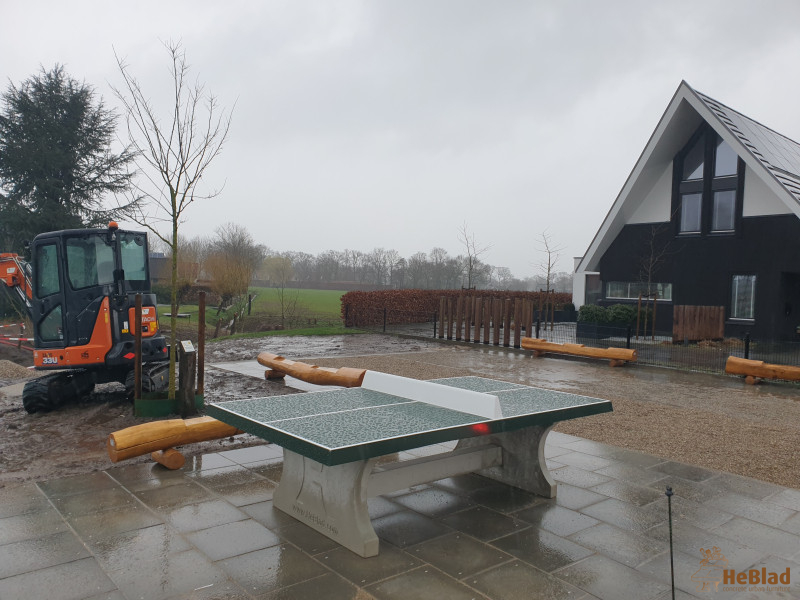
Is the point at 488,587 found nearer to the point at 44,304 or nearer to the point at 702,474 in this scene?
the point at 702,474

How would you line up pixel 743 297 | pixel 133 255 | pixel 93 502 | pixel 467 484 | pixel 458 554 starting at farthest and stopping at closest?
1. pixel 743 297
2. pixel 133 255
3. pixel 467 484
4. pixel 93 502
5. pixel 458 554

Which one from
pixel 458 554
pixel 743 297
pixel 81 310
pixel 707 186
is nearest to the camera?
pixel 458 554

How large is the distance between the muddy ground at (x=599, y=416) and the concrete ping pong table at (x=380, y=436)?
2.25 m

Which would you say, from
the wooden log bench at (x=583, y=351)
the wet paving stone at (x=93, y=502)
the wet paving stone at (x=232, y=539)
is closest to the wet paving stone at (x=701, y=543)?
the wet paving stone at (x=232, y=539)

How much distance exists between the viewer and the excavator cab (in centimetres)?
881

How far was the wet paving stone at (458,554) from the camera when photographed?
3.89m

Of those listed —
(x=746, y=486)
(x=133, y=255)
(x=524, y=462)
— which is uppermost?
(x=133, y=255)

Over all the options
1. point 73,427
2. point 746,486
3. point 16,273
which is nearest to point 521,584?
point 746,486

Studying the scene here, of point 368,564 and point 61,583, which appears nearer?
point 61,583

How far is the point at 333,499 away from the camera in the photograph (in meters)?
4.32

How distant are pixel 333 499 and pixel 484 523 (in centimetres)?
123

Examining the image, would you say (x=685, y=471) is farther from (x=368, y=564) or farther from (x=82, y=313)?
(x=82, y=313)

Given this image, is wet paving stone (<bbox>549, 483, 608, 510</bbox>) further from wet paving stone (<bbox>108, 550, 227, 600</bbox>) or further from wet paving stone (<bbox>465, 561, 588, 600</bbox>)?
wet paving stone (<bbox>108, 550, 227, 600</bbox>)

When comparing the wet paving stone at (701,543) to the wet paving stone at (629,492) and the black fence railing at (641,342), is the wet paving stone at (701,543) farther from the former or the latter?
the black fence railing at (641,342)
